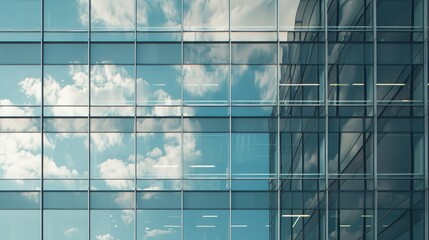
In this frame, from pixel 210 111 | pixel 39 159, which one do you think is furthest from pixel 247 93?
pixel 39 159

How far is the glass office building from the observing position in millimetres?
21125

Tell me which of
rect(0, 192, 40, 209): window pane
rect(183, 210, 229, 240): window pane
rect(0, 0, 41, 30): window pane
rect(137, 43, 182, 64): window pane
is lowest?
rect(183, 210, 229, 240): window pane

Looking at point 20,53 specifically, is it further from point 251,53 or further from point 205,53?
point 251,53

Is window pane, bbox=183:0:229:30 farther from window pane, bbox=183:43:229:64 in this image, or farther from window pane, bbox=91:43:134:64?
window pane, bbox=91:43:134:64

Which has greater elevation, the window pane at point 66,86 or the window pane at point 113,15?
the window pane at point 113,15

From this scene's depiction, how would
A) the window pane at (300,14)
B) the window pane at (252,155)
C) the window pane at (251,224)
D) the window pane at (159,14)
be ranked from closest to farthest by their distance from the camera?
1. the window pane at (251,224)
2. the window pane at (252,155)
3. the window pane at (300,14)
4. the window pane at (159,14)

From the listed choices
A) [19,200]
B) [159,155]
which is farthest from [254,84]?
[19,200]

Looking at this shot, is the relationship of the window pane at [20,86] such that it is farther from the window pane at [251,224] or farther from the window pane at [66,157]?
the window pane at [251,224]

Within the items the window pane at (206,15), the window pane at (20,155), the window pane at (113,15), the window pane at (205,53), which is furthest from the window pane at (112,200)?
the window pane at (206,15)

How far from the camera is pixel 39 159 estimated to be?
835 inches

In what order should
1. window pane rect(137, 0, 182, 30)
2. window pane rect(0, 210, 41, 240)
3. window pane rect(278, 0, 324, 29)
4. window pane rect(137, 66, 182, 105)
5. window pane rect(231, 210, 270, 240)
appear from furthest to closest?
window pane rect(137, 0, 182, 30), window pane rect(278, 0, 324, 29), window pane rect(137, 66, 182, 105), window pane rect(231, 210, 270, 240), window pane rect(0, 210, 41, 240)

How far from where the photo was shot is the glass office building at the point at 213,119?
2112cm

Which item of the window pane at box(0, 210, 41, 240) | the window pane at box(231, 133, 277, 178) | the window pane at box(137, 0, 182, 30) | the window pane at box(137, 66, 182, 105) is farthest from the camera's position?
the window pane at box(137, 0, 182, 30)

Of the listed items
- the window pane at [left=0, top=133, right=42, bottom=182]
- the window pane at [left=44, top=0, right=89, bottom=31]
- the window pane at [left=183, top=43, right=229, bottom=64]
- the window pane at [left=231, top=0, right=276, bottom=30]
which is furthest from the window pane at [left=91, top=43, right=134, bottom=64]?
the window pane at [left=231, top=0, right=276, bottom=30]
